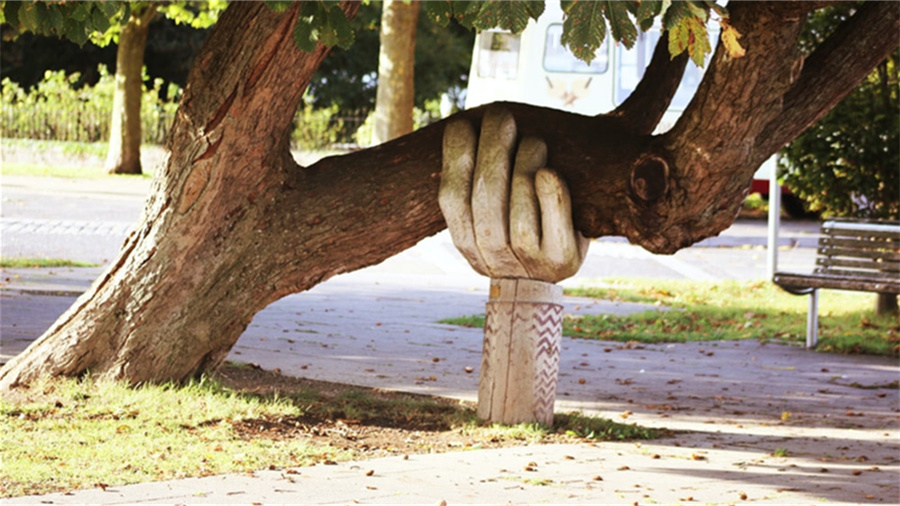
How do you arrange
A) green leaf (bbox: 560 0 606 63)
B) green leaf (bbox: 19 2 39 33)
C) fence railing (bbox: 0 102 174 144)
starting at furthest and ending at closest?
fence railing (bbox: 0 102 174 144)
green leaf (bbox: 19 2 39 33)
green leaf (bbox: 560 0 606 63)

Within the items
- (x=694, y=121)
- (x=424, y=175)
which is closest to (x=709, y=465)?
(x=694, y=121)

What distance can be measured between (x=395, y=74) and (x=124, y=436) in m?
20.1

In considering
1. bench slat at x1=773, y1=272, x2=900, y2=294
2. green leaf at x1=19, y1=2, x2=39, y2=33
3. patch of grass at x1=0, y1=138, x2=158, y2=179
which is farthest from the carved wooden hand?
patch of grass at x1=0, y1=138, x2=158, y2=179

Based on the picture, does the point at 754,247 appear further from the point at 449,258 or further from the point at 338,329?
the point at 338,329

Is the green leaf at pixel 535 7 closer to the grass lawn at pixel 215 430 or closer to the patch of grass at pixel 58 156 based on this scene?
the grass lawn at pixel 215 430

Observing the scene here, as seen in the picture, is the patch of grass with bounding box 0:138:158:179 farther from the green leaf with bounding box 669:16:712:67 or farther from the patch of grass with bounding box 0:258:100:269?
the green leaf with bounding box 669:16:712:67

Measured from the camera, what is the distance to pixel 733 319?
39.5 feet

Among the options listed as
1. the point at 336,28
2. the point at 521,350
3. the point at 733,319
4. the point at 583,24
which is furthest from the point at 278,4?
the point at 733,319

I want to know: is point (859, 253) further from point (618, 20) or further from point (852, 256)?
point (618, 20)

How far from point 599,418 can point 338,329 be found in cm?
392

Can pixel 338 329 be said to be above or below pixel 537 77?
below

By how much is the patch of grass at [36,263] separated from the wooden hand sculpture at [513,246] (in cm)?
786

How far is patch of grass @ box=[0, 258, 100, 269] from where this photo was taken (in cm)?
1302

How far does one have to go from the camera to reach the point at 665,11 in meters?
4.03
